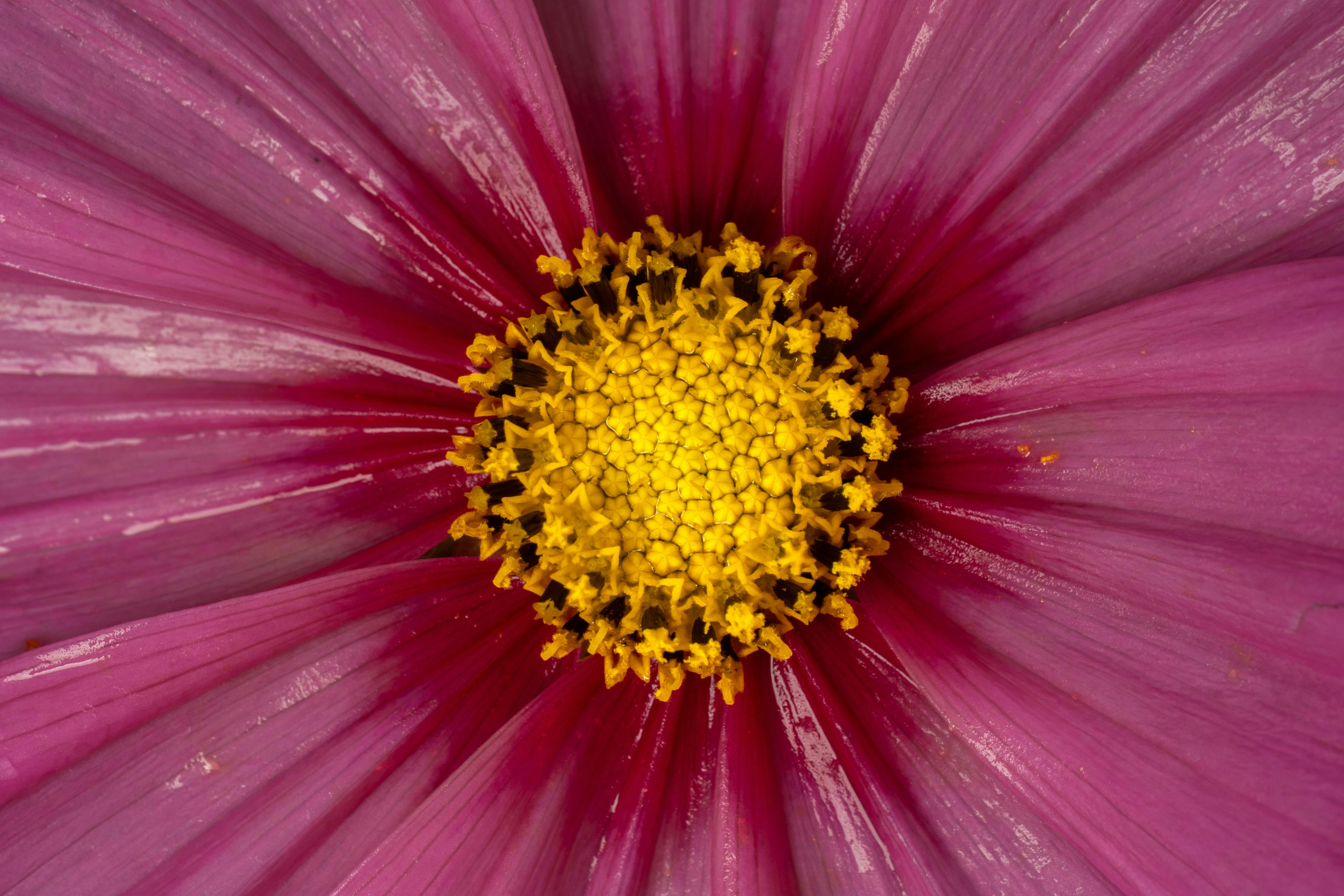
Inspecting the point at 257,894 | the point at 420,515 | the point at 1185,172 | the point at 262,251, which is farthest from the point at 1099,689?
the point at 262,251

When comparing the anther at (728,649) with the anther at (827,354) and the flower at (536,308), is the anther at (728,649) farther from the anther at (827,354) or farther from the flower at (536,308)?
the anther at (827,354)

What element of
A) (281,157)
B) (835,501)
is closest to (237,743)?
(281,157)

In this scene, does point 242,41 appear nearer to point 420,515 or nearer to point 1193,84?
point 420,515

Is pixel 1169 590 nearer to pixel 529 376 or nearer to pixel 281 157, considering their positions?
pixel 529 376

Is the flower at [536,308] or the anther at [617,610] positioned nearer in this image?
the flower at [536,308]

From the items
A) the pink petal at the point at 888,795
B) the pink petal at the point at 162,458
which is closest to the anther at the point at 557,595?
the pink petal at the point at 162,458

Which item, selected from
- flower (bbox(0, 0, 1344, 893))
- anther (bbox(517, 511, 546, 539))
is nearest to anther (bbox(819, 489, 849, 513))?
flower (bbox(0, 0, 1344, 893))
